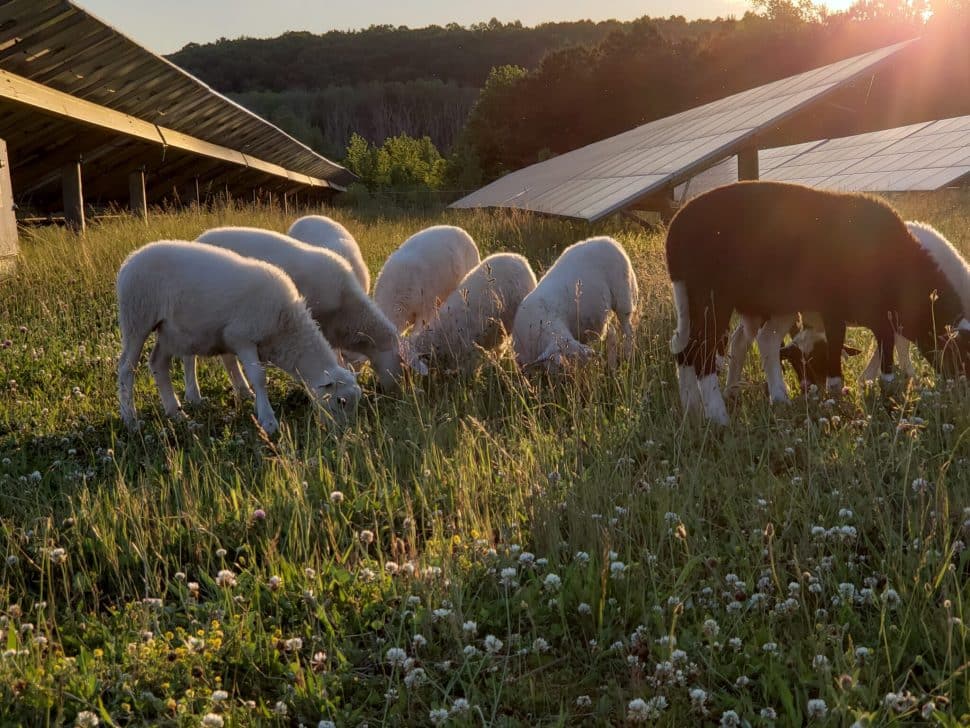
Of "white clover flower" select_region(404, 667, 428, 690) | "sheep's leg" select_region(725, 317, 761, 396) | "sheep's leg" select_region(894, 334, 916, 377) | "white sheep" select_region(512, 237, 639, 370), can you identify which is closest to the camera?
"white clover flower" select_region(404, 667, 428, 690)

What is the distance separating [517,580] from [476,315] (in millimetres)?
4538

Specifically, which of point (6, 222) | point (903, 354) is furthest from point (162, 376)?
point (6, 222)

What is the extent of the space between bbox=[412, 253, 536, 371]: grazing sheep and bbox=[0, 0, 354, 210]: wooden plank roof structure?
6.23 metres

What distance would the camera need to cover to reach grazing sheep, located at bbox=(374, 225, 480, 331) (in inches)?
326

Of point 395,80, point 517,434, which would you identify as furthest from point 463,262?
point 395,80

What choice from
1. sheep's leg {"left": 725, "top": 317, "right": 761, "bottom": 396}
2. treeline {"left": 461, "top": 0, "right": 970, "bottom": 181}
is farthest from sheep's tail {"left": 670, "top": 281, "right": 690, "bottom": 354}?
treeline {"left": 461, "top": 0, "right": 970, "bottom": 181}

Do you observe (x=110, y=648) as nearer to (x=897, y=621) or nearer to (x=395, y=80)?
(x=897, y=621)

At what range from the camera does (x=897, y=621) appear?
8.84ft

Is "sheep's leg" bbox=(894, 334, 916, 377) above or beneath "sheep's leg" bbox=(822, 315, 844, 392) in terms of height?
beneath

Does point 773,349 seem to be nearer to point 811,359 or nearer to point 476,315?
point 811,359

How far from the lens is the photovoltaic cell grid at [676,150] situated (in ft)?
38.7

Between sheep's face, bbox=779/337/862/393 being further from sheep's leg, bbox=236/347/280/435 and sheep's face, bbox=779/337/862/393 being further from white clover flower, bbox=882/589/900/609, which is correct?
sheep's leg, bbox=236/347/280/435

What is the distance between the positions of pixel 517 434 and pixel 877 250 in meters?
2.24

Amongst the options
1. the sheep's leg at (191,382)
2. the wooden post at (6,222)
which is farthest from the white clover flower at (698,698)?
the wooden post at (6,222)
